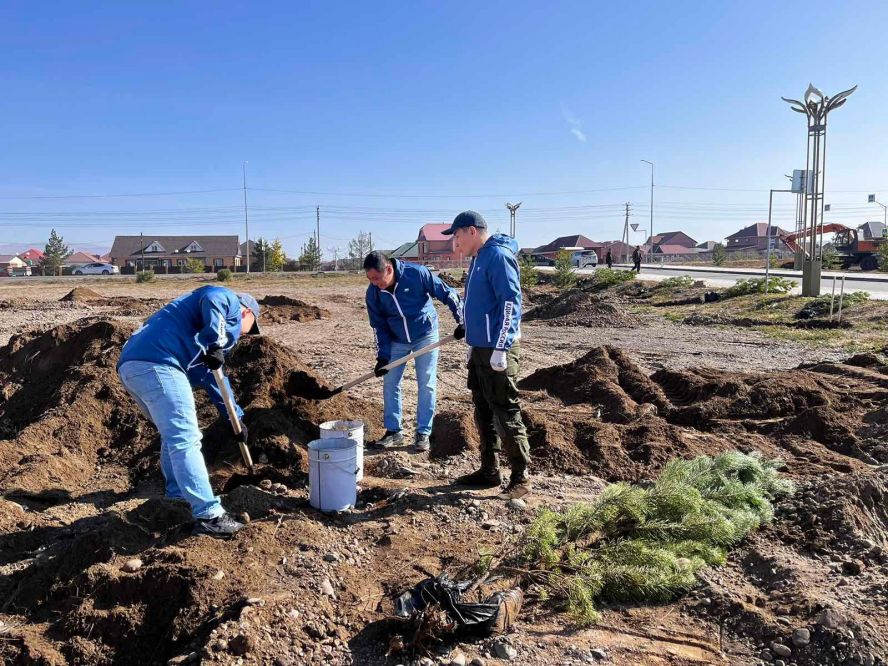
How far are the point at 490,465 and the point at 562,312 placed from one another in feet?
47.9

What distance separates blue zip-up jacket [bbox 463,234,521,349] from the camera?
4609mm

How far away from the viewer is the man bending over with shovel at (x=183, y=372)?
3.87 m

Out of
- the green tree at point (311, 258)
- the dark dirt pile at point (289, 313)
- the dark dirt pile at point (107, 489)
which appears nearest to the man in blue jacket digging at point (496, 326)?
the dark dirt pile at point (107, 489)

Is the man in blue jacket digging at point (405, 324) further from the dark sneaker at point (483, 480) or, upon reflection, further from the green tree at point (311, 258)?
the green tree at point (311, 258)

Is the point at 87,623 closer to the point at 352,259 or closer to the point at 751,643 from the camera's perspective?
the point at 751,643

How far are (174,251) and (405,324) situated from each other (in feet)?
259

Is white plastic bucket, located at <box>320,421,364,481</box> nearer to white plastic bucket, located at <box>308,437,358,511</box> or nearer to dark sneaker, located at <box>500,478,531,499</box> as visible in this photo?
white plastic bucket, located at <box>308,437,358,511</box>

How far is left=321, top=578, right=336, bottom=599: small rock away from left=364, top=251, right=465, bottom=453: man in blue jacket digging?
2388 millimetres

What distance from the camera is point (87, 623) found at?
118 inches

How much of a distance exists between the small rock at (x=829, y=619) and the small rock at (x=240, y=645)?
2662 mm

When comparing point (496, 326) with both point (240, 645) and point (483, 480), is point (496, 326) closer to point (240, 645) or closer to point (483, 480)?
point (483, 480)

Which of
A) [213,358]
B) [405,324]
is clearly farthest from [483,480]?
[213,358]

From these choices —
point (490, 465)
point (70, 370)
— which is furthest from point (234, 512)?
point (70, 370)

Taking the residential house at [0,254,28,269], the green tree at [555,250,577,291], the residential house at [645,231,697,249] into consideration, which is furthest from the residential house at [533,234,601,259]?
the residential house at [0,254,28,269]
